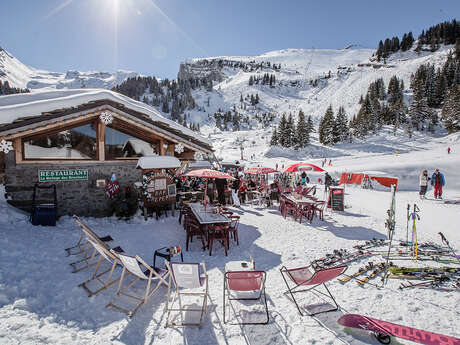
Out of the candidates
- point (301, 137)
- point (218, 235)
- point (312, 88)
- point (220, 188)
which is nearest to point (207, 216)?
point (218, 235)

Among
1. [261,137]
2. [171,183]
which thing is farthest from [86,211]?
[261,137]

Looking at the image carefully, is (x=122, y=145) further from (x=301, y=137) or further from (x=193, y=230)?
(x=301, y=137)

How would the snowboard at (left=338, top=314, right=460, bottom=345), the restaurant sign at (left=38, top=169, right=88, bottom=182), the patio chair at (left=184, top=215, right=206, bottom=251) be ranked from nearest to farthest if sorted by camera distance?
the snowboard at (left=338, top=314, right=460, bottom=345) → the patio chair at (left=184, top=215, right=206, bottom=251) → the restaurant sign at (left=38, top=169, right=88, bottom=182)

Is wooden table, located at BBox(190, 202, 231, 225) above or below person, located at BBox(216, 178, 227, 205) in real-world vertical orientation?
below

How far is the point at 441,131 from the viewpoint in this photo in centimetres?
4962

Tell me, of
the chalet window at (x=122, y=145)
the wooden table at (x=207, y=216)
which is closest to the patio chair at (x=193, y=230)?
the wooden table at (x=207, y=216)

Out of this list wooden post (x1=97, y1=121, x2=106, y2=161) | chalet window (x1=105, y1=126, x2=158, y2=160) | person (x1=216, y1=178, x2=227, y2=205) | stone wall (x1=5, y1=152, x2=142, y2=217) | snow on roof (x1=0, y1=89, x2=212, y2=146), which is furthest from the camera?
person (x1=216, y1=178, x2=227, y2=205)

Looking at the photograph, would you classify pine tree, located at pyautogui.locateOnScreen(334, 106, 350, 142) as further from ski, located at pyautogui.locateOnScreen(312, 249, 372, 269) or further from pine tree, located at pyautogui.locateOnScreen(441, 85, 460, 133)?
ski, located at pyautogui.locateOnScreen(312, 249, 372, 269)

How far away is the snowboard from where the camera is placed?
302 centimetres

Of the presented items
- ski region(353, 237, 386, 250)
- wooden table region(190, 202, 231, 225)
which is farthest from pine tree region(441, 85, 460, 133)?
wooden table region(190, 202, 231, 225)

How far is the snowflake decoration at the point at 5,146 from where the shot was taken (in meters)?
6.80

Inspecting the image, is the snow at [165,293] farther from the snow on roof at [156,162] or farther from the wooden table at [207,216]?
the snow on roof at [156,162]

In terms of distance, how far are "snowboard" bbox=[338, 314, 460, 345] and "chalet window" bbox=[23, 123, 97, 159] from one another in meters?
8.92

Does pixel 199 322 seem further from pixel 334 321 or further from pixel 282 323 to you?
pixel 334 321
